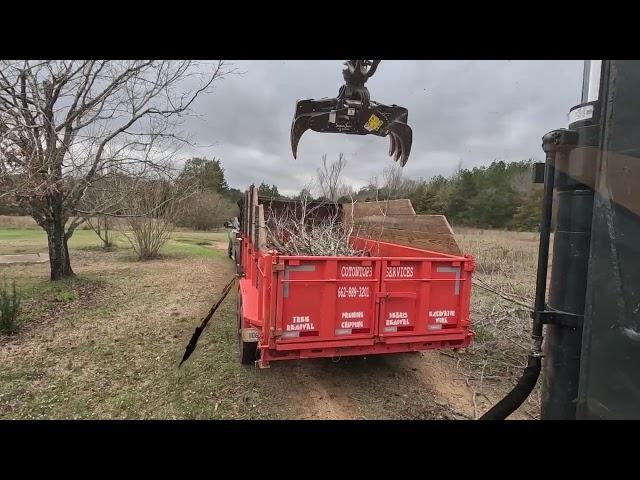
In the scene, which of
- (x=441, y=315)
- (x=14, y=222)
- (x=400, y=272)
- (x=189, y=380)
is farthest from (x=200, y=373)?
(x=14, y=222)

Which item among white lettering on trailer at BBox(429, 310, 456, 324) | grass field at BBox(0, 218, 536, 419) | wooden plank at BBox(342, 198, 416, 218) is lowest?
grass field at BBox(0, 218, 536, 419)

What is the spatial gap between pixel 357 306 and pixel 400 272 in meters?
0.58

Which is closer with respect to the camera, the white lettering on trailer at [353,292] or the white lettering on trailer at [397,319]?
the white lettering on trailer at [353,292]

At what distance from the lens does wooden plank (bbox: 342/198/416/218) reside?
5.85 metres

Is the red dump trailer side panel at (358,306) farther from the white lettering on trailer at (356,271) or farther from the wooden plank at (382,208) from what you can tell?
the wooden plank at (382,208)

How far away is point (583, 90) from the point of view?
4.06 ft

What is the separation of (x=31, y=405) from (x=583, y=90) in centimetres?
514

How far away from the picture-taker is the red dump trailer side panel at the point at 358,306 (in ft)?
11.3

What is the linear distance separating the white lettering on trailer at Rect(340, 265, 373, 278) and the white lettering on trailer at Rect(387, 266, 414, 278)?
0.69 feet

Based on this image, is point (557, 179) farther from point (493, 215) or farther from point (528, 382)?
point (493, 215)

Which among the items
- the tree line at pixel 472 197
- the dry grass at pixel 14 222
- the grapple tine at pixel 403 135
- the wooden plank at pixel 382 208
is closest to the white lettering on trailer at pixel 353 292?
the grapple tine at pixel 403 135

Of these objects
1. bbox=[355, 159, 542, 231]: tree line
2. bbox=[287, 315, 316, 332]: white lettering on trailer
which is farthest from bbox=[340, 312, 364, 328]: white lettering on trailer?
bbox=[355, 159, 542, 231]: tree line

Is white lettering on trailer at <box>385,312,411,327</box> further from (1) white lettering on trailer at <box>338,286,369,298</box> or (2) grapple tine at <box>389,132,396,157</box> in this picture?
(2) grapple tine at <box>389,132,396,157</box>

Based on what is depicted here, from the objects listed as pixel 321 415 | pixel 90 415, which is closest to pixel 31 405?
pixel 90 415
